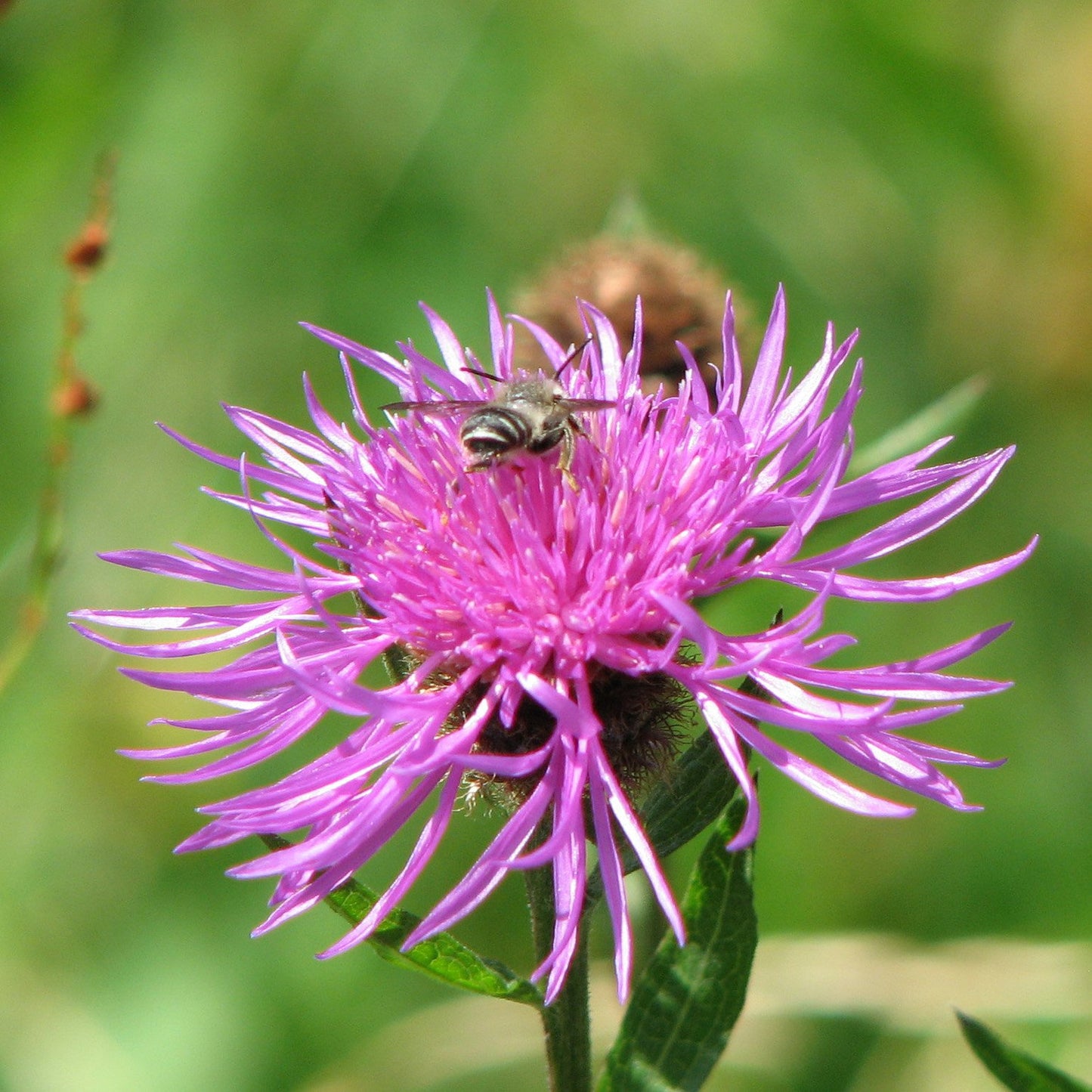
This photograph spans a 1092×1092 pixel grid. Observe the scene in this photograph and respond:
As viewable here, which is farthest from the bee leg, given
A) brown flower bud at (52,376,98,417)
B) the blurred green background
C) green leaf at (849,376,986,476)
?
the blurred green background

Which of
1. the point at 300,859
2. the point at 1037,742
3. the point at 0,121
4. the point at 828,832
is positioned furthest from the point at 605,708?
the point at 0,121

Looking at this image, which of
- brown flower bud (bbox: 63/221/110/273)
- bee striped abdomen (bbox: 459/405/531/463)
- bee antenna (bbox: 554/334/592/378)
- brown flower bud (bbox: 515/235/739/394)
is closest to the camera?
bee striped abdomen (bbox: 459/405/531/463)

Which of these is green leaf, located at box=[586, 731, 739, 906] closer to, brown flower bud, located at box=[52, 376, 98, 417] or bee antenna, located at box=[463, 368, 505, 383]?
bee antenna, located at box=[463, 368, 505, 383]

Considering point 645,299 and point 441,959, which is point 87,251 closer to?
point 645,299

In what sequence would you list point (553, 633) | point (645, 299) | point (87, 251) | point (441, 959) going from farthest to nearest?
point (645, 299)
point (87, 251)
point (553, 633)
point (441, 959)

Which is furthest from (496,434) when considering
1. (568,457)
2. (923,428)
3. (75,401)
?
(923,428)

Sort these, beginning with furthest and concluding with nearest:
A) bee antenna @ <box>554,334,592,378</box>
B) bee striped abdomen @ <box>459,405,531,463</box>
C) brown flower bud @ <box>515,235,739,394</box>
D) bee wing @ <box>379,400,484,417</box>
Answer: brown flower bud @ <box>515,235,739,394</box>, bee antenna @ <box>554,334,592,378</box>, bee wing @ <box>379,400,484,417</box>, bee striped abdomen @ <box>459,405,531,463</box>
